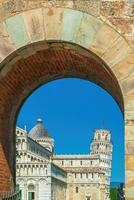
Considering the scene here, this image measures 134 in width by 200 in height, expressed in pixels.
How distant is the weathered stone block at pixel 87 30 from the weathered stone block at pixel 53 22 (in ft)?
1.12

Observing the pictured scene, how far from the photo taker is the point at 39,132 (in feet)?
463

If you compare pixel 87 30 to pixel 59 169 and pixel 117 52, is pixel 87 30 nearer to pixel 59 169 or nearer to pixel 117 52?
pixel 117 52

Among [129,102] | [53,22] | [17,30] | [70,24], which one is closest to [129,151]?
[129,102]

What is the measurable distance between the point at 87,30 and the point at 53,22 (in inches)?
23.6

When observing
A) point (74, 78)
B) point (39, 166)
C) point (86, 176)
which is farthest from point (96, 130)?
point (74, 78)

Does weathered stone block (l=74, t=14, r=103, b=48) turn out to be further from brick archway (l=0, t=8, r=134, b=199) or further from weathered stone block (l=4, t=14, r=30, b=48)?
weathered stone block (l=4, t=14, r=30, b=48)

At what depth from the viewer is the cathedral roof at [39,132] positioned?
141m

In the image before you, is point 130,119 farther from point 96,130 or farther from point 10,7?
point 96,130

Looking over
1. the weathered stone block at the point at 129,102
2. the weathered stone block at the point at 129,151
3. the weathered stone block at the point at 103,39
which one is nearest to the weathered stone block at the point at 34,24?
the weathered stone block at the point at 103,39

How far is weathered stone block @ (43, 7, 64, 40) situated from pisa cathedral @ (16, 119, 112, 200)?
286 ft

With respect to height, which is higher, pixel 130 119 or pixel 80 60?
pixel 80 60

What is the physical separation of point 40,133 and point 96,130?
62.5ft

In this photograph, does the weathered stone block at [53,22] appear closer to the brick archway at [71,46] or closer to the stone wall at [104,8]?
the brick archway at [71,46]

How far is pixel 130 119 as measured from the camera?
8219 mm
